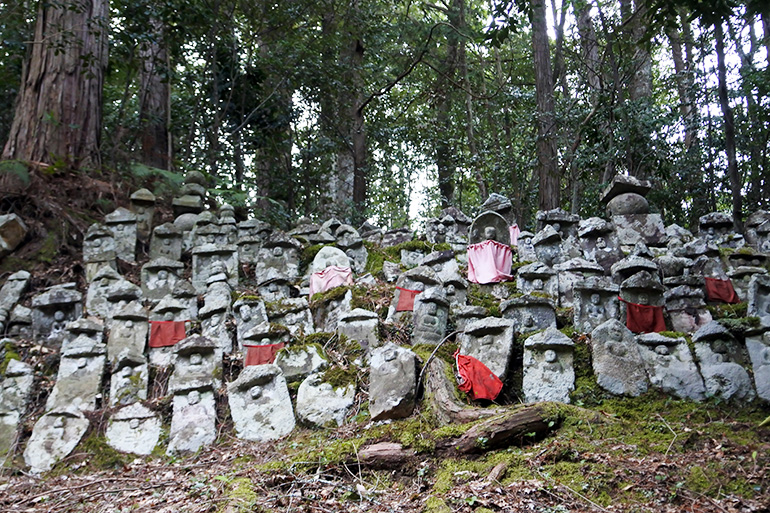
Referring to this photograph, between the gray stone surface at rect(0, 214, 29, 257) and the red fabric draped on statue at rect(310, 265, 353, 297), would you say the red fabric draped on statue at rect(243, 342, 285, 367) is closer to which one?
the red fabric draped on statue at rect(310, 265, 353, 297)

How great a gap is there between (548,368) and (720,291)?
122 inches

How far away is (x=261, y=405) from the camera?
618 centimetres

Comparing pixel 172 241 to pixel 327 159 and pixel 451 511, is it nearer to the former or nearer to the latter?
pixel 327 159

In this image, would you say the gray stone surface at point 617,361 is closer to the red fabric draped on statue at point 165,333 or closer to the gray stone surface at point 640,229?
the gray stone surface at point 640,229

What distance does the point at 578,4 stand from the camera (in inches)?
457

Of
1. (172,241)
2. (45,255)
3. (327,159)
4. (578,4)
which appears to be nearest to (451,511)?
(172,241)

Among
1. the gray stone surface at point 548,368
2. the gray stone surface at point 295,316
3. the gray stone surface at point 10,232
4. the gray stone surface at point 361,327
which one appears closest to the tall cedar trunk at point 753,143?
the gray stone surface at point 548,368

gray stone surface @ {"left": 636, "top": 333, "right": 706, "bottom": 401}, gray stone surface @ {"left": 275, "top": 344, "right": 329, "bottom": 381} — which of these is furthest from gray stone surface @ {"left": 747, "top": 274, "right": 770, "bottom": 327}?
gray stone surface @ {"left": 275, "top": 344, "right": 329, "bottom": 381}

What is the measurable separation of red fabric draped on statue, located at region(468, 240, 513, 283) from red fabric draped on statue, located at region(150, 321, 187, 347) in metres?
3.87

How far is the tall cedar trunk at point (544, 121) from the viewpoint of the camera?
12336 mm

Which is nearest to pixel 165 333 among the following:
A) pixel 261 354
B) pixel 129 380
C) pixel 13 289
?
pixel 129 380

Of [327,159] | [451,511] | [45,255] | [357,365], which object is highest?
[327,159]

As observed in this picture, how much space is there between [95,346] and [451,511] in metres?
4.78

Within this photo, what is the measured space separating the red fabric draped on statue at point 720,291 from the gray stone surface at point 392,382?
12.8 feet
